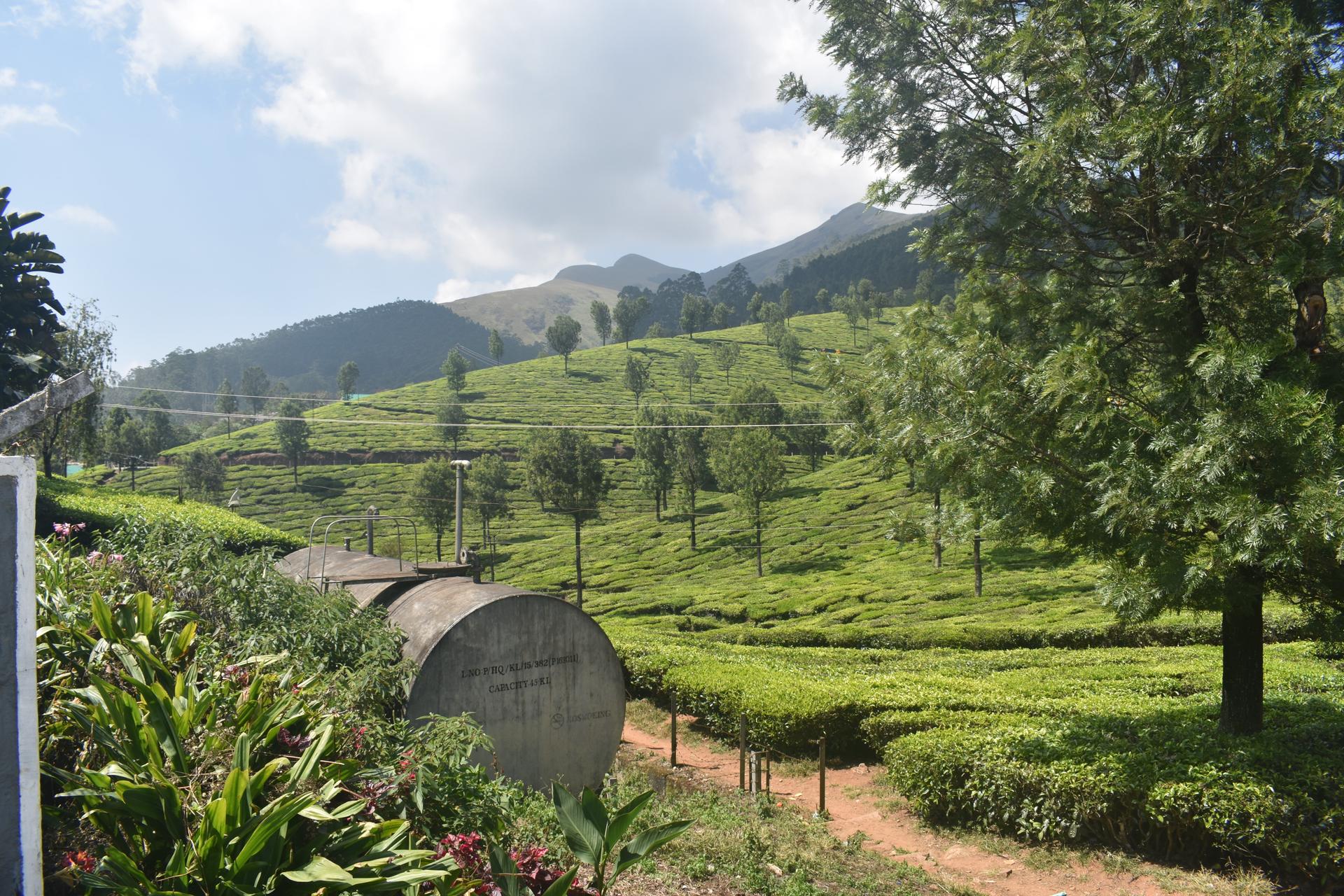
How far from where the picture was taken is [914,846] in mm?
9312

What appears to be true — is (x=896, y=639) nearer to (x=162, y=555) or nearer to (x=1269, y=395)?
(x=1269, y=395)

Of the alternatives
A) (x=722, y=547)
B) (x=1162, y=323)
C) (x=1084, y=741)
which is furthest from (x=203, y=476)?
(x=1162, y=323)

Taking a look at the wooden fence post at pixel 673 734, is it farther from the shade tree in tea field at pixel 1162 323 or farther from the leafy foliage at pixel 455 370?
the leafy foliage at pixel 455 370

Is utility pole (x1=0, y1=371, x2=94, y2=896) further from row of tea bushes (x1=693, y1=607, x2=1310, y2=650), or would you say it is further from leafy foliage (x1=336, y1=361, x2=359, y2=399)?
leafy foliage (x1=336, y1=361, x2=359, y2=399)

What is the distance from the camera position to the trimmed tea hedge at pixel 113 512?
20.0m

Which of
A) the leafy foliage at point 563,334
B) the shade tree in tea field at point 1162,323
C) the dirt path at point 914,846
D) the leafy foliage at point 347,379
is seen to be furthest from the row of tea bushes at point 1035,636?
the leafy foliage at point 347,379

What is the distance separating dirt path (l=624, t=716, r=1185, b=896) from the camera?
314 inches

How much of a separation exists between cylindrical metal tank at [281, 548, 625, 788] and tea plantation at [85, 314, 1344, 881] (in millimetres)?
3794

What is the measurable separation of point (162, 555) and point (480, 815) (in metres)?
5.23

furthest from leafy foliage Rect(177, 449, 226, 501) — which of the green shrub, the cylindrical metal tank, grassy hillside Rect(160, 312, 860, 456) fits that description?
the green shrub

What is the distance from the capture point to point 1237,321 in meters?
9.05

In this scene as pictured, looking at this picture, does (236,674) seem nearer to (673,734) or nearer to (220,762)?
(220,762)

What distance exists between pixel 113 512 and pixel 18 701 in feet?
57.3

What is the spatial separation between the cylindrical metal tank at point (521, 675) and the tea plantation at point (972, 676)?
149 inches
